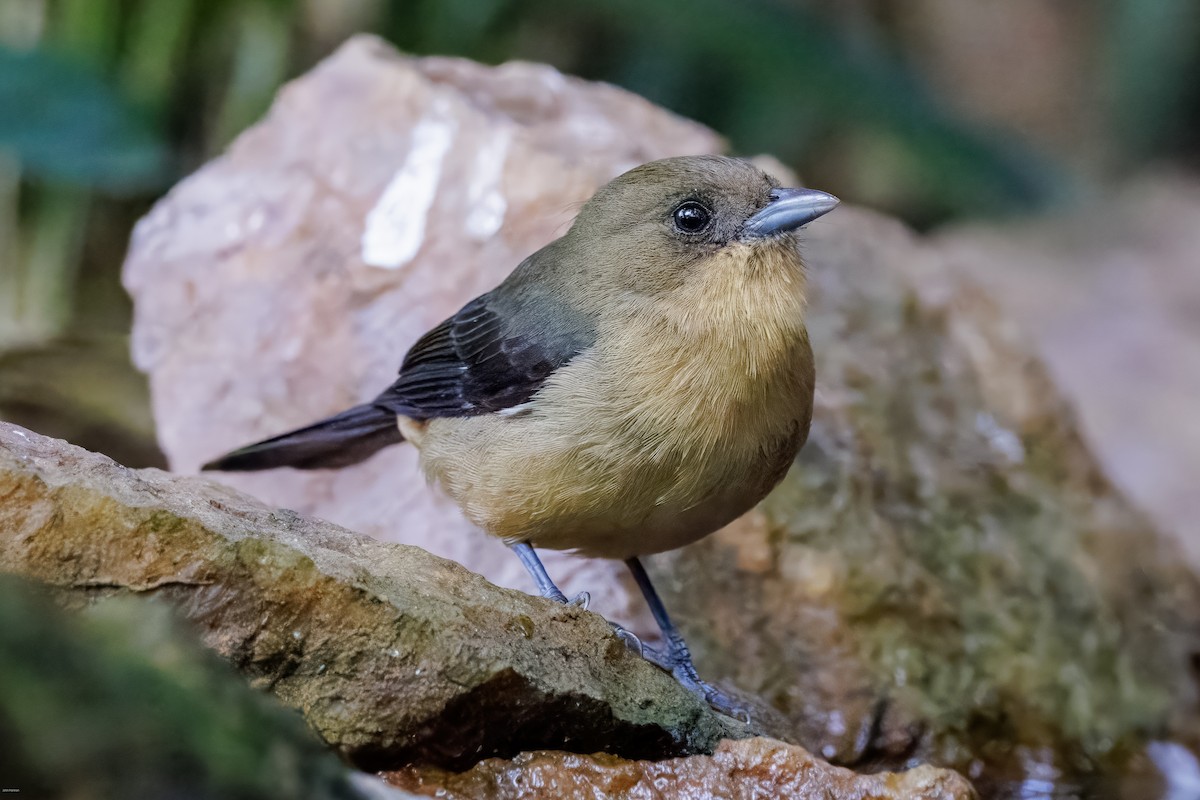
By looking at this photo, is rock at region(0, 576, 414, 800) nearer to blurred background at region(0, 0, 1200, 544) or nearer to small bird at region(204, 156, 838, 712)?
small bird at region(204, 156, 838, 712)

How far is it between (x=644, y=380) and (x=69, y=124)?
401 cm

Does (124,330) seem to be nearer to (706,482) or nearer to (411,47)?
(411,47)

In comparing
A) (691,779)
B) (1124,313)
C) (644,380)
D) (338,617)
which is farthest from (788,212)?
(1124,313)

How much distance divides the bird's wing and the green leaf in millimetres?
2613

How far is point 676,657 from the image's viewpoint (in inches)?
147

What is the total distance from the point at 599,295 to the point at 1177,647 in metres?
2.70

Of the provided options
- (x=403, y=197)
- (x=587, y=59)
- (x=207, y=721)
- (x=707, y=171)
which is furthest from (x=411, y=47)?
(x=207, y=721)

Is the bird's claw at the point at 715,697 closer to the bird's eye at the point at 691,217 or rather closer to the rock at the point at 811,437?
the rock at the point at 811,437

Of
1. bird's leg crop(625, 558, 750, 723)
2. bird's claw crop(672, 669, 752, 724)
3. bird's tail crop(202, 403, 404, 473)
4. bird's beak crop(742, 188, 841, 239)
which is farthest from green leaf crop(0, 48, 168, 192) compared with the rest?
bird's claw crop(672, 669, 752, 724)

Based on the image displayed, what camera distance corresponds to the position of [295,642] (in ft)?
7.98

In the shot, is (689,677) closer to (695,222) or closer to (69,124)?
(695,222)

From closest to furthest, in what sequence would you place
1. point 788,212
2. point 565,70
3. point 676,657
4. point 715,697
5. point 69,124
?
point 788,212 → point 715,697 → point 676,657 → point 69,124 → point 565,70

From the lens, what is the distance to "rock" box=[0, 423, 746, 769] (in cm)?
230

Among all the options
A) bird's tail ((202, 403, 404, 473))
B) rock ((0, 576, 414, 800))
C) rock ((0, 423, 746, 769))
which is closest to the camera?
rock ((0, 576, 414, 800))
